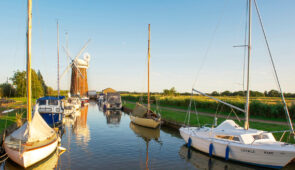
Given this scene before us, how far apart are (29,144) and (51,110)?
56.0 ft

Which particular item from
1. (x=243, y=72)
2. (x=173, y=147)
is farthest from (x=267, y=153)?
(x=173, y=147)

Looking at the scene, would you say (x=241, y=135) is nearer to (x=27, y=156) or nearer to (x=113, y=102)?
(x=27, y=156)

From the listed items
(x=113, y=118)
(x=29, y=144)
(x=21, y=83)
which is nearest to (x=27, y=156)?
(x=29, y=144)

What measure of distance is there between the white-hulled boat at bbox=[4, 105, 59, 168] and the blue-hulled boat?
13.3 metres

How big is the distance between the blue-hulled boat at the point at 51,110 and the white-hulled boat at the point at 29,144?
13288 millimetres

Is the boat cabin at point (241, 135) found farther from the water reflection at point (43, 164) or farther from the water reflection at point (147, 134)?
the water reflection at point (43, 164)

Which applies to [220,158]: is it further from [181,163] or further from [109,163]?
[109,163]

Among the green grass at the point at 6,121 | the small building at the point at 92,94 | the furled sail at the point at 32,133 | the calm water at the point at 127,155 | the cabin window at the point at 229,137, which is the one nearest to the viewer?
the furled sail at the point at 32,133

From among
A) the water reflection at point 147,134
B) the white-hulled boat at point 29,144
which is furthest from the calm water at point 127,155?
the white-hulled boat at point 29,144

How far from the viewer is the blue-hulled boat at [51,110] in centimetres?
2939

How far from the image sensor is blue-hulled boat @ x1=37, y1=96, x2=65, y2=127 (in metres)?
29.4

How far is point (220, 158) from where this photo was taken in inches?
676

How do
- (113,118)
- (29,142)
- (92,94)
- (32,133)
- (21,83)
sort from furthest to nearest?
(92,94) → (21,83) → (113,118) → (32,133) → (29,142)

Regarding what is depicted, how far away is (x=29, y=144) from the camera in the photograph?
14.1m
